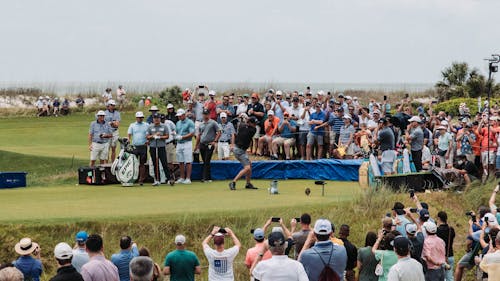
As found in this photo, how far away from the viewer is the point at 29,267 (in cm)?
1268

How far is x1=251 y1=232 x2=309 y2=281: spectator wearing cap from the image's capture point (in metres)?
10.7

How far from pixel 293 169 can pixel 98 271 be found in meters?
16.4

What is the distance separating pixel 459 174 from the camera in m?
25.1

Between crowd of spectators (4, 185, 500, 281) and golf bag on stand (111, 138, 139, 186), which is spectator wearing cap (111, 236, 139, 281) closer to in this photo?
crowd of spectators (4, 185, 500, 281)

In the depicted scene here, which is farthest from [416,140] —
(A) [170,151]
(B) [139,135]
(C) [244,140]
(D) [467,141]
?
(B) [139,135]

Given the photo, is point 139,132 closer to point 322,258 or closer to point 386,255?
point 386,255

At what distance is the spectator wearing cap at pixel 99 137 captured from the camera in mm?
26391

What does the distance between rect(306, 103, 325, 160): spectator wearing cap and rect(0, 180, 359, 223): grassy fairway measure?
2.36 m

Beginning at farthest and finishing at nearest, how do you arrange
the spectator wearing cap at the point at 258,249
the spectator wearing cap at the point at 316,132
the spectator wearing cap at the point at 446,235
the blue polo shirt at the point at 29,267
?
the spectator wearing cap at the point at 316,132, the spectator wearing cap at the point at 446,235, the spectator wearing cap at the point at 258,249, the blue polo shirt at the point at 29,267

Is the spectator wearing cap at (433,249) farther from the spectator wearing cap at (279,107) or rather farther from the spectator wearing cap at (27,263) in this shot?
the spectator wearing cap at (279,107)

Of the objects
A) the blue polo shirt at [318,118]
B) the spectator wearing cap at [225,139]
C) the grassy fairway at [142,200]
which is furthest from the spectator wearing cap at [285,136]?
the grassy fairway at [142,200]

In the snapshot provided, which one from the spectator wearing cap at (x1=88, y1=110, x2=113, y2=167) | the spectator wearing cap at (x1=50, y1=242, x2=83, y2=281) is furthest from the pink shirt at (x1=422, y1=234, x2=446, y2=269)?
the spectator wearing cap at (x1=88, y1=110, x2=113, y2=167)

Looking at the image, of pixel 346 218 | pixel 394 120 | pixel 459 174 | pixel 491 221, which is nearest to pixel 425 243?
pixel 491 221

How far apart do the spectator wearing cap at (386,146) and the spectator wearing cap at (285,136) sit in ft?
16.6
